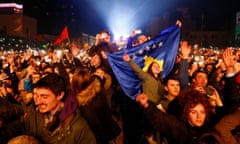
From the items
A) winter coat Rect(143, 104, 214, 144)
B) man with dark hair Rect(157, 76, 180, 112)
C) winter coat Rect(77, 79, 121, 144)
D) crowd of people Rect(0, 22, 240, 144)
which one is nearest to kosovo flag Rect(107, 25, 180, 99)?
Answer: crowd of people Rect(0, 22, 240, 144)

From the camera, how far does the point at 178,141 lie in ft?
11.5

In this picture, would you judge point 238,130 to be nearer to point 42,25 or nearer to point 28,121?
point 28,121

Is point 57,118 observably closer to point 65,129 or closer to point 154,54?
point 65,129

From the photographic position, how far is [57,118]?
304 centimetres

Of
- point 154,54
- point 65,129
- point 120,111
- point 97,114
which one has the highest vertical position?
point 154,54

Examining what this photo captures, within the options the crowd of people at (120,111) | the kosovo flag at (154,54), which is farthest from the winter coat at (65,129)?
the kosovo flag at (154,54)

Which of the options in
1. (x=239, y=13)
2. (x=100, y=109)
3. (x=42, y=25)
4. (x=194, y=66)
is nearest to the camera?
(x=100, y=109)

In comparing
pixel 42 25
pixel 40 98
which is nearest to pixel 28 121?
pixel 40 98

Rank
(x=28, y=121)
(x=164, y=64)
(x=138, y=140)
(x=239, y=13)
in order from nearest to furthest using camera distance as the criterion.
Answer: (x=28, y=121)
(x=138, y=140)
(x=164, y=64)
(x=239, y=13)

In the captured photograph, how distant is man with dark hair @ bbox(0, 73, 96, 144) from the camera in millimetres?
2973

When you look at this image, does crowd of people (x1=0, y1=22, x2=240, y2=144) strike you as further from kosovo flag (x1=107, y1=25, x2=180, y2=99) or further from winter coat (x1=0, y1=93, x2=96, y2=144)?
kosovo flag (x1=107, y1=25, x2=180, y2=99)

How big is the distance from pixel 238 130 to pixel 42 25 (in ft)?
270

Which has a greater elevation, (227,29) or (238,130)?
(227,29)

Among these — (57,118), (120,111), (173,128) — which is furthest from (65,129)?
(120,111)
